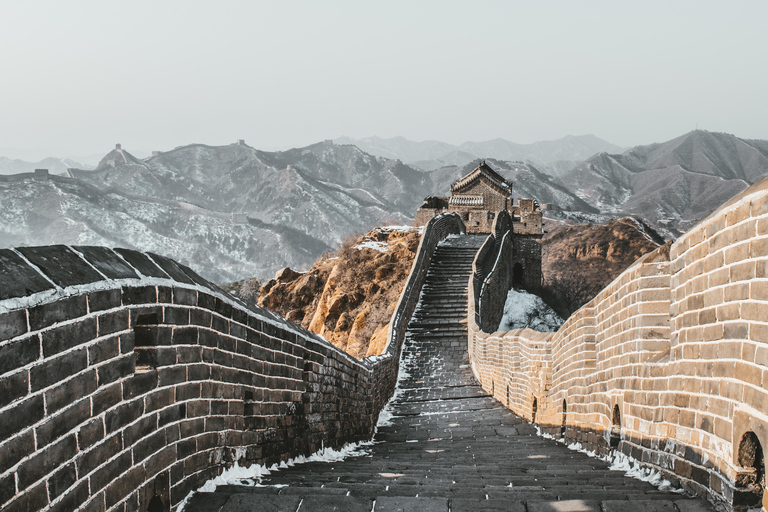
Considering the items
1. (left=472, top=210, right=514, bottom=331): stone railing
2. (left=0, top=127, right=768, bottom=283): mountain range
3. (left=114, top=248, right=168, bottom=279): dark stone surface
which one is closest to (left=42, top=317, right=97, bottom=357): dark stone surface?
(left=114, top=248, right=168, bottom=279): dark stone surface

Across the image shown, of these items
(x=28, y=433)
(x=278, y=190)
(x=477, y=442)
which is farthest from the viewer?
(x=278, y=190)

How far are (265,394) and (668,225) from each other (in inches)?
4196

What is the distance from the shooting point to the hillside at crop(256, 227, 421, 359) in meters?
19.6

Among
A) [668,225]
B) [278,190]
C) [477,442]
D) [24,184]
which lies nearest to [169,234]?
[24,184]

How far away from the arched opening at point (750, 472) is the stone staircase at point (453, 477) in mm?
241

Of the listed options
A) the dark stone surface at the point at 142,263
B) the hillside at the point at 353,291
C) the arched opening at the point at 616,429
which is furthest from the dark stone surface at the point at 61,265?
the hillside at the point at 353,291

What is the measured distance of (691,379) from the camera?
3631 mm

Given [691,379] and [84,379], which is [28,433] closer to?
[84,379]

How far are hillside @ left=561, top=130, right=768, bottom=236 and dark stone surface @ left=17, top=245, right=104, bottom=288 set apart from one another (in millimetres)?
101356

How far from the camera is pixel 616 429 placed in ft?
17.1

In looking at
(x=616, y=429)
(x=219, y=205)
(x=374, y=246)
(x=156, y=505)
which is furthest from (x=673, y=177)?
(x=156, y=505)

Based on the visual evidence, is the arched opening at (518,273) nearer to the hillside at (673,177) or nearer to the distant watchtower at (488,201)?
the distant watchtower at (488,201)

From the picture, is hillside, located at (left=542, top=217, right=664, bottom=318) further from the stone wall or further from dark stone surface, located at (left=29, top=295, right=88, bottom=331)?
dark stone surface, located at (left=29, top=295, right=88, bottom=331)

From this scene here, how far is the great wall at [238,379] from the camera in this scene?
7.96 ft
